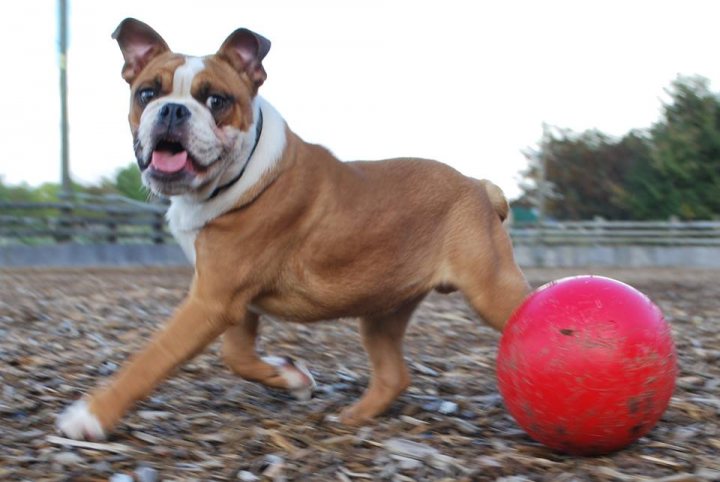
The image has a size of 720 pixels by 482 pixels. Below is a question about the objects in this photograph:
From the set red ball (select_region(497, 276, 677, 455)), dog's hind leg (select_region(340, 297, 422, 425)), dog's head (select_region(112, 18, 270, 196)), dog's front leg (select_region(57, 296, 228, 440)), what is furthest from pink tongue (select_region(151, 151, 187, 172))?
red ball (select_region(497, 276, 677, 455))

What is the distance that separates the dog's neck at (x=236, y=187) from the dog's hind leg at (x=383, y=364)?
44.8 inches

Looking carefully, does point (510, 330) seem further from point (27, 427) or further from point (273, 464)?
point (27, 427)

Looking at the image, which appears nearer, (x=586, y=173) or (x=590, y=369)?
(x=590, y=369)

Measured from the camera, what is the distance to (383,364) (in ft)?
16.5

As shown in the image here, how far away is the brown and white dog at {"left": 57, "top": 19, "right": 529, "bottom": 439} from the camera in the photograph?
13.7 ft

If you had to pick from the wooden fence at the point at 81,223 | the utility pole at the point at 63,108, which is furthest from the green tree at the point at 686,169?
the utility pole at the point at 63,108

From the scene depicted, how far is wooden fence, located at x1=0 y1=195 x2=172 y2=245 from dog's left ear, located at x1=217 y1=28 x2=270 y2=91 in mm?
14197

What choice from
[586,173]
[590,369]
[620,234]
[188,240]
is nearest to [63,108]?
[188,240]

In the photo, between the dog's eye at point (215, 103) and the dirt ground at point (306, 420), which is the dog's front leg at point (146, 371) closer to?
the dirt ground at point (306, 420)

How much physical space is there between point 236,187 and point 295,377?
1113 millimetres

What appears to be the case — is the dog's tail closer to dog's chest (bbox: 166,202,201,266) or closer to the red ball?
the red ball

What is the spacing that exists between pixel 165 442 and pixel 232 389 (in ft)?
3.72

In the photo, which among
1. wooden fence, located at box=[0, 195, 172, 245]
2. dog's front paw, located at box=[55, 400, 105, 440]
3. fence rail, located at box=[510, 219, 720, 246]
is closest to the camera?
dog's front paw, located at box=[55, 400, 105, 440]

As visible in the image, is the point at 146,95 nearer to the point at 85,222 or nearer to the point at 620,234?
the point at 85,222
